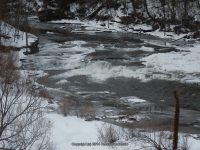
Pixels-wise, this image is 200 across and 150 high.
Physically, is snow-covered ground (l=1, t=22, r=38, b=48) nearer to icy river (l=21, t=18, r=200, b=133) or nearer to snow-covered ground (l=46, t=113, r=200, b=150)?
icy river (l=21, t=18, r=200, b=133)

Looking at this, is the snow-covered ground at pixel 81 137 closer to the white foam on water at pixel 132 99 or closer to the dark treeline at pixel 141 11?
the white foam on water at pixel 132 99

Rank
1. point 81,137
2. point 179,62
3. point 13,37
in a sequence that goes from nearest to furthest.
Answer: point 81,137
point 179,62
point 13,37

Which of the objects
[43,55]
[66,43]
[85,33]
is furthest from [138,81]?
[85,33]

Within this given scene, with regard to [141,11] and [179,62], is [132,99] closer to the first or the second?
[179,62]

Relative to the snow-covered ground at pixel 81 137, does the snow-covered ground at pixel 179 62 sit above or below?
above

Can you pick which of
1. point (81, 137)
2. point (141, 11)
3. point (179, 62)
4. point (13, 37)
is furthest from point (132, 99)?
point (141, 11)

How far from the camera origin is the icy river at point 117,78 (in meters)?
20.6

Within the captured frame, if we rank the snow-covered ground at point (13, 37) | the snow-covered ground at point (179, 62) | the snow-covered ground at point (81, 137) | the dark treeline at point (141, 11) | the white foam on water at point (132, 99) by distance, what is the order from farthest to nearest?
the dark treeline at point (141, 11) < the snow-covered ground at point (13, 37) < the snow-covered ground at point (179, 62) < the white foam on water at point (132, 99) < the snow-covered ground at point (81, 137)

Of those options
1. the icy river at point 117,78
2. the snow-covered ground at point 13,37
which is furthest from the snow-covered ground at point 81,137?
the snow-covered ground at point 13,37

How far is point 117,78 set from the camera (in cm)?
2758

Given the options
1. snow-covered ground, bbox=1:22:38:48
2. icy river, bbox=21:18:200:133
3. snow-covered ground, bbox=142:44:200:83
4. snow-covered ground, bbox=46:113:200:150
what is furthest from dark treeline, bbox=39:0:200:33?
snow-covered ground, bbox=46:113:200:150

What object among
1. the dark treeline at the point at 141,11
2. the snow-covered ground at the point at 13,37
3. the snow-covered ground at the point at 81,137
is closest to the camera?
the snow-covered ground at the point at 81,137

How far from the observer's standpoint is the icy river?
20570 mm

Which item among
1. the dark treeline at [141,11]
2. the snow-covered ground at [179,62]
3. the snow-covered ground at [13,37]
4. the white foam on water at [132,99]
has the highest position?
the dark treeline at [141,11]
